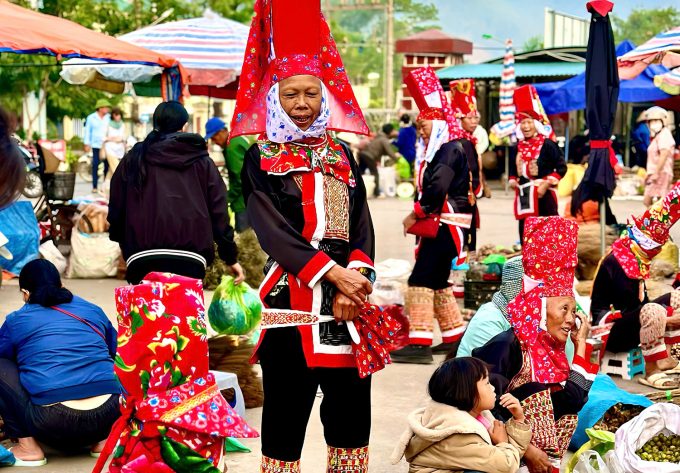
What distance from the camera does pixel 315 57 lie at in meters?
4.17

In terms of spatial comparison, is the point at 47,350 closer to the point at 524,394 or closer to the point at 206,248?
the point at 206,248

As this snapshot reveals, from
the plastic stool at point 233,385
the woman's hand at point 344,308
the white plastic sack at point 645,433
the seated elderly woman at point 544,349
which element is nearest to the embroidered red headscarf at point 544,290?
the seated elderly woman at point 544,349

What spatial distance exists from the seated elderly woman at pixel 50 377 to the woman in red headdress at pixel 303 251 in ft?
5.59

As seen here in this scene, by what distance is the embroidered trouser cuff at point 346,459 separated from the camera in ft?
13.5

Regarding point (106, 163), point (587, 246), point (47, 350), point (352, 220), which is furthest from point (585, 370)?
point (106, 163)

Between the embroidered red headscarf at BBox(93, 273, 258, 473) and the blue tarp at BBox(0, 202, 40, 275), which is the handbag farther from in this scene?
the blue tarp at BBox(0, 202, 40, 275)

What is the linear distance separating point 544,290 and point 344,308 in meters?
1.58

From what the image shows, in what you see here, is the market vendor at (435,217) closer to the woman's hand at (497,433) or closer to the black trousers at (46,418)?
the black trousers at (46,418)

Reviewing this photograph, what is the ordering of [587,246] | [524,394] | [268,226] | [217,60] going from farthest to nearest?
[217,60], [587,246], [524,394], [268,226]

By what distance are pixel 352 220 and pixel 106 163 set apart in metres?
17.9

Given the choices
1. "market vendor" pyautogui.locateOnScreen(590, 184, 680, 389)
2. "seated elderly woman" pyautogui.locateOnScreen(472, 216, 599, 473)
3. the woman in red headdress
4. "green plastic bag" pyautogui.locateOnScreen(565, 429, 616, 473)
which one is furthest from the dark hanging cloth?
the woman in red headdress

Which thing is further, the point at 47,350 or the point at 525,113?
the point at 525,113

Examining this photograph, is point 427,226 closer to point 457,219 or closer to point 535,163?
point 457,219

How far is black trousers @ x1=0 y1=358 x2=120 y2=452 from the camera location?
5500 mm
